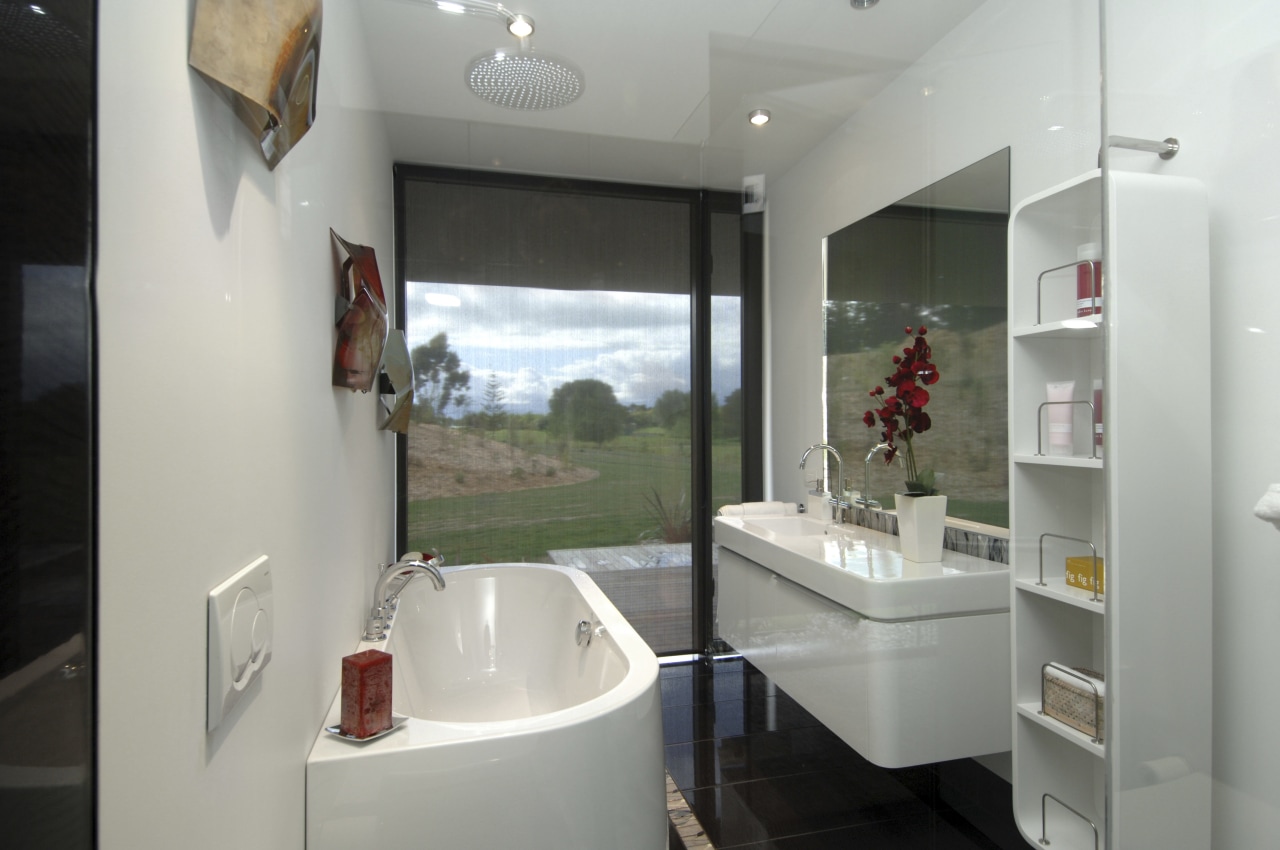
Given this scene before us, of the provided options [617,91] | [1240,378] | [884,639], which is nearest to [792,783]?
[884,639]

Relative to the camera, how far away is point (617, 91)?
6.17 ft

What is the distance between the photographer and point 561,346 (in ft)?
6.09

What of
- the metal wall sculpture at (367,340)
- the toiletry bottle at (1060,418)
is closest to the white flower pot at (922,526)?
the toiletry bottle at (1060,418)

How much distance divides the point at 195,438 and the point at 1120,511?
123 cm

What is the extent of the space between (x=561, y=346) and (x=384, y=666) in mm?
915

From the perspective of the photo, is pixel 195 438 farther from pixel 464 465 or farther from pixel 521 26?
pixel 521 26

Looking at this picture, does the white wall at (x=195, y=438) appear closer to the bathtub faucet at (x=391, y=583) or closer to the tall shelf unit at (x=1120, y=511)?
the bathtub faucet at (x=391, y=583)

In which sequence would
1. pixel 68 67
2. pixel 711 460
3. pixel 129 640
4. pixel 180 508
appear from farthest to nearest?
pixel 711 460, pixel 180 508, pixel 129 640, pixel 68 67

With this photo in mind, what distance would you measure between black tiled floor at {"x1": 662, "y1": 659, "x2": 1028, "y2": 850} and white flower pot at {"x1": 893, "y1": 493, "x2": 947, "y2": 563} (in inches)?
16.6

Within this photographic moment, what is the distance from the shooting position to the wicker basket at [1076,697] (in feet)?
3.57

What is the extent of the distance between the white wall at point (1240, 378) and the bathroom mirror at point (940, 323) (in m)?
0.35

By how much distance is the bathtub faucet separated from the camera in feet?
5.84

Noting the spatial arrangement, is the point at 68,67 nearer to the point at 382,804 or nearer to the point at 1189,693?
the point at 382,804

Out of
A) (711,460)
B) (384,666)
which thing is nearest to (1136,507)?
(711,460)
